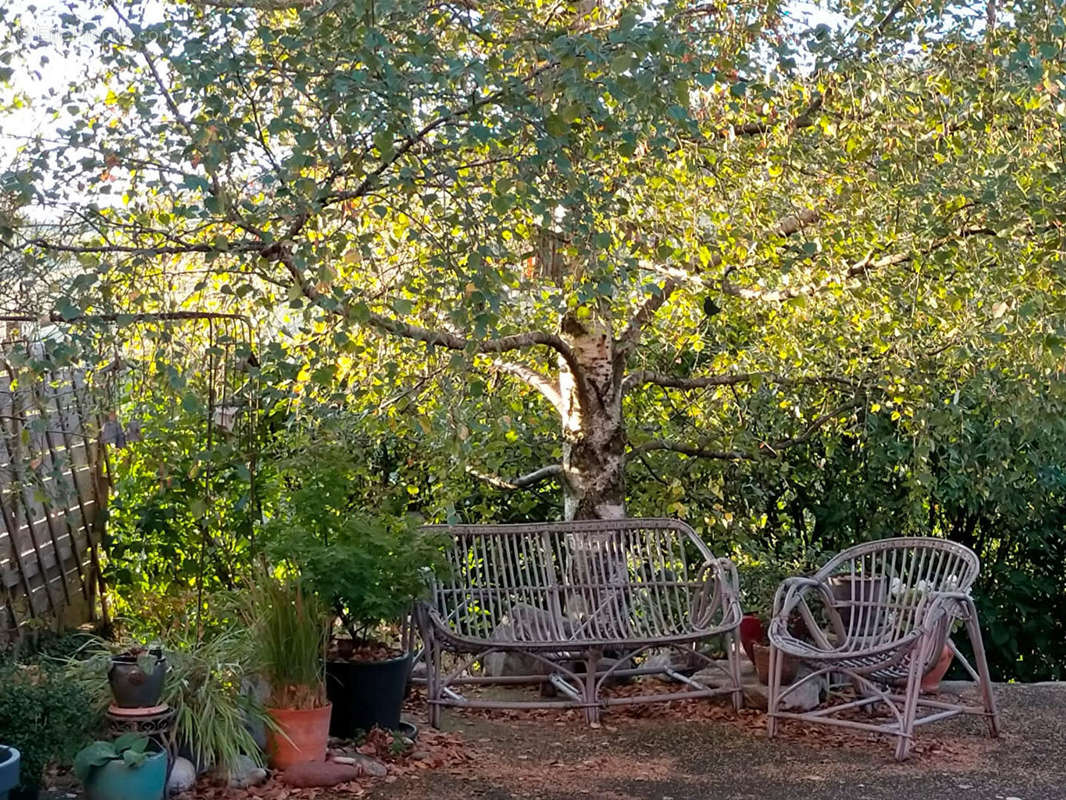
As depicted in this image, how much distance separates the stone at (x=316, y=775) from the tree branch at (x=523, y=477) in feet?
6.67

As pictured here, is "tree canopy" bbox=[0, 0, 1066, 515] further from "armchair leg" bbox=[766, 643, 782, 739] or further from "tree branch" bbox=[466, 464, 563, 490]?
"armchair leg" bbox=[766, 643, 782, 739]

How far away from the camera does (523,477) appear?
6168 mm

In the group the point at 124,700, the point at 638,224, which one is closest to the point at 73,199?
the point at 124,700

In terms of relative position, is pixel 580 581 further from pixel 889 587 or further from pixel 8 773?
pixel 8 773

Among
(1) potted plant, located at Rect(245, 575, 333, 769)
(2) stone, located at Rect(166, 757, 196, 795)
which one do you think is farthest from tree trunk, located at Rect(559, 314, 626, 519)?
(2) stone, located at Rect(166, 757, 196, 795)

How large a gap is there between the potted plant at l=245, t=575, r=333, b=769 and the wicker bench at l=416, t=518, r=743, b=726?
2.40 ft

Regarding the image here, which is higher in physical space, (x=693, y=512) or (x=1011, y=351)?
(x=1011, y=351)

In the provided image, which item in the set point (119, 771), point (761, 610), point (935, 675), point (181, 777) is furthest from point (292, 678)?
point (935, 675)

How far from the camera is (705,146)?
464 cm

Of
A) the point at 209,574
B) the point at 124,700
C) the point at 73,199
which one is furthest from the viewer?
the point at 209,574

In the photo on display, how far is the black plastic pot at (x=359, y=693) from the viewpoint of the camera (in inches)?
177

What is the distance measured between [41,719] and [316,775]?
91 cm

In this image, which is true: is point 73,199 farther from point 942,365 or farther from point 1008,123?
point 942,365

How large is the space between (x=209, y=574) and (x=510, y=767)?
1.68 meters
